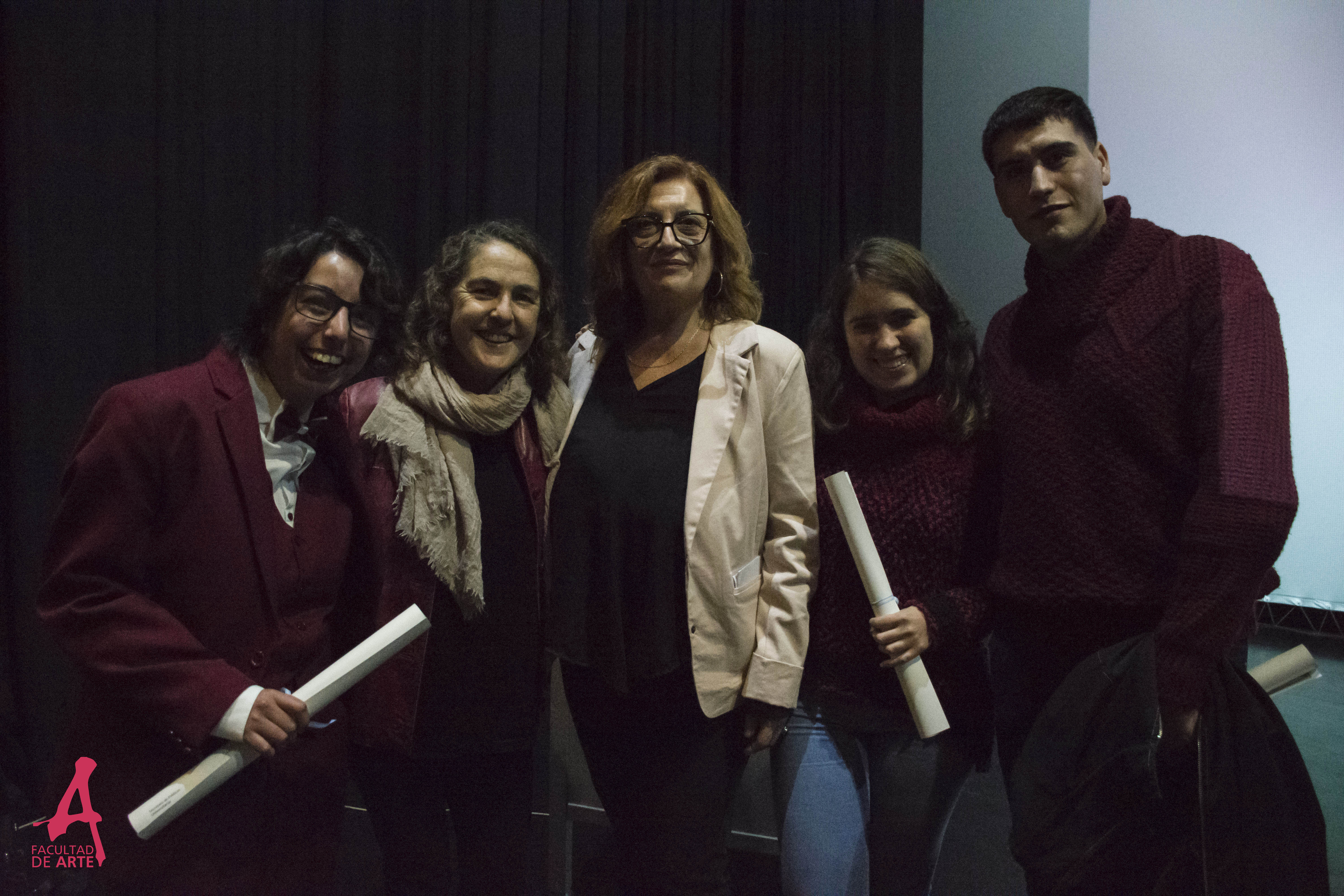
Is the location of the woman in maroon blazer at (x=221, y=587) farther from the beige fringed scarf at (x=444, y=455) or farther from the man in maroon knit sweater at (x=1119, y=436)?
the man in maroon knit sweater at (x=1119, y=436)

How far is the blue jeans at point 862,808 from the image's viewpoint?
1308 mm

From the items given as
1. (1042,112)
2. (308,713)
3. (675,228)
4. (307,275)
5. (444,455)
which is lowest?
(308,713)

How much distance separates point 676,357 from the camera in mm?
1419

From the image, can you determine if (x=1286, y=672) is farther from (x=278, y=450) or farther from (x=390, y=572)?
(x=278, y=450)

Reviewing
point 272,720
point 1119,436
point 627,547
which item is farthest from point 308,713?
point 1119,436

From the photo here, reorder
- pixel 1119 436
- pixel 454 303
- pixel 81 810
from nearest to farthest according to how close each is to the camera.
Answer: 1. pixel 81 810
2. pixel 1119 436
3. pixel 454 303

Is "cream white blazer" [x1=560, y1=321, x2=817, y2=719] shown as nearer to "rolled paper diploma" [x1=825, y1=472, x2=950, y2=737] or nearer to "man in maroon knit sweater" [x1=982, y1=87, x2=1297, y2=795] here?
"rolled paper diploma" [x1=825, y1=472, x2=950, y2=737]

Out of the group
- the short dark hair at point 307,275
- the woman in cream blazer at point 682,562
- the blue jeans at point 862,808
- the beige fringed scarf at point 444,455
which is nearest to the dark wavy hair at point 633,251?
the woman in cream blazer at point 682,562

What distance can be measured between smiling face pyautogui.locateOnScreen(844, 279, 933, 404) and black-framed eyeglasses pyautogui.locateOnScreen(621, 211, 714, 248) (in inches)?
12.2

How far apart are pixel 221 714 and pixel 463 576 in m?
0.38

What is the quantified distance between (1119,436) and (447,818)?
1299 mm

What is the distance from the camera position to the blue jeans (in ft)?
4.29

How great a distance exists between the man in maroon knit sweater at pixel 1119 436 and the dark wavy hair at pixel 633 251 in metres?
→ 0.46

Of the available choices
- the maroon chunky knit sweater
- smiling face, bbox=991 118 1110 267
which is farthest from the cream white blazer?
smiling face, bbox=991 118 1110 267
